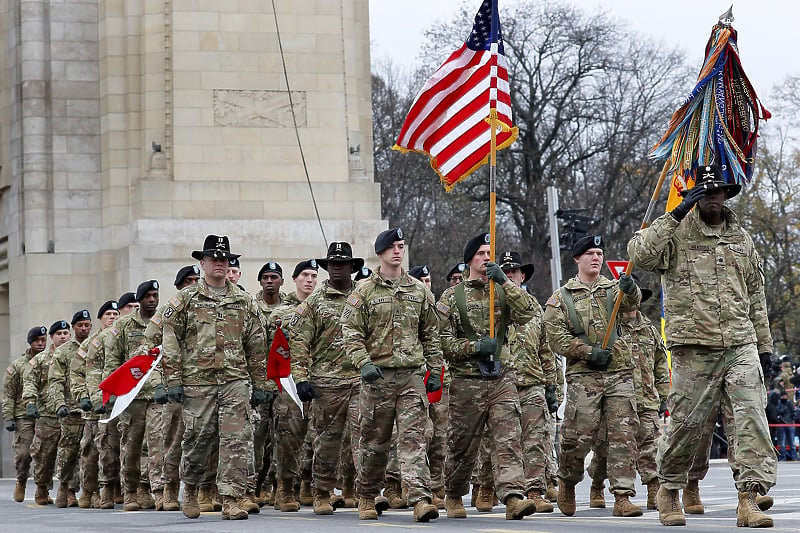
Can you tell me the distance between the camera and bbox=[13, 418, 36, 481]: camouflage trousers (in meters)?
21.7

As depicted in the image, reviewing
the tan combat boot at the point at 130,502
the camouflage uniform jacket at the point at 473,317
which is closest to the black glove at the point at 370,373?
the camouflage uniform jacket at the point at 473,317

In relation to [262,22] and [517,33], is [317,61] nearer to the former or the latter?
[262,22]

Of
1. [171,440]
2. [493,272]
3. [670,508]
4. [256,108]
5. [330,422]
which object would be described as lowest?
[670,508]

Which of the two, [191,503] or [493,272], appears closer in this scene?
[493,272]

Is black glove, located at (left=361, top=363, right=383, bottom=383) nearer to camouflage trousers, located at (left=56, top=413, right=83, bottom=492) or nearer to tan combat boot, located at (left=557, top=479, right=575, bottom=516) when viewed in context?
tan combat boot, located at (left=557, top=479, right=575, bottom=516)

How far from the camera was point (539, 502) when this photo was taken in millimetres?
13727

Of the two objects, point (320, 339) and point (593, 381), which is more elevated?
point (320, 339)

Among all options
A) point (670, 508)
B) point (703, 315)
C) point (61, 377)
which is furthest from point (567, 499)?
point (61, 377)

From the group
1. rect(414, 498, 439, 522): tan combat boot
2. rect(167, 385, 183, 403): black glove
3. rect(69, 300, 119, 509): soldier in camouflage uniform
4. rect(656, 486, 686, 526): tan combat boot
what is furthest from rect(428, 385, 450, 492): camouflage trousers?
rect(656, 486, 686, 526): tan combat boot

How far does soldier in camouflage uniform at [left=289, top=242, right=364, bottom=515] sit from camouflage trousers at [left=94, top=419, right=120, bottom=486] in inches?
129

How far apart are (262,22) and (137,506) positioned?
1263 cm

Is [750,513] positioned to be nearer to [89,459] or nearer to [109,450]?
[109,450]

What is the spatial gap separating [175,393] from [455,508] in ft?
8.81

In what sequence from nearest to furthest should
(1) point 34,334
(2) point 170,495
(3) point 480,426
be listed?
(3) point 480,426
(2) point 170,495
(1) point 34,334
